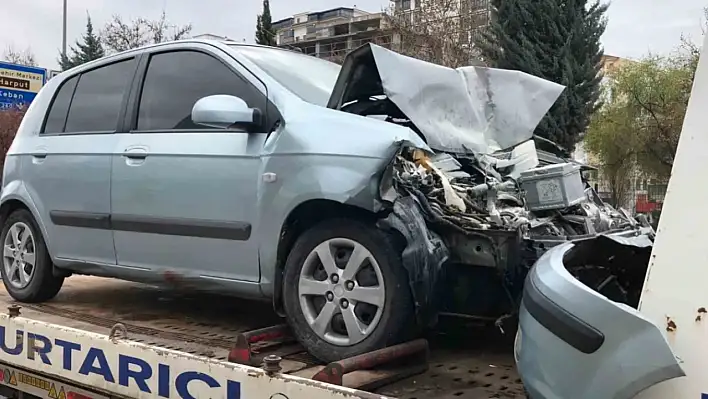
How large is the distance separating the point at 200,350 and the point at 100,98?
6.30ft

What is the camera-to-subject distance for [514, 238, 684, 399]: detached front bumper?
1.50 meters

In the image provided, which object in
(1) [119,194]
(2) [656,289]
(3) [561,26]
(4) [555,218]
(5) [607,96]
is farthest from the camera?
(5) [607,96]

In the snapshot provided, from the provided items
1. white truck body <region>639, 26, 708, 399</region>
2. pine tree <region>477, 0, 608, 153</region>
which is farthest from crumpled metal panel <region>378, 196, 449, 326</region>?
pine tree <region>477, 0, 608, 153</region>

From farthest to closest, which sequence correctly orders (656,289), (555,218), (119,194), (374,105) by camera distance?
(119,194) < (374,105) < (555,218) < (656,289)

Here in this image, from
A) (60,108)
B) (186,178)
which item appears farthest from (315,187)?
(60,108)

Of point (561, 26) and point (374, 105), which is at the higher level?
point (561, 26)

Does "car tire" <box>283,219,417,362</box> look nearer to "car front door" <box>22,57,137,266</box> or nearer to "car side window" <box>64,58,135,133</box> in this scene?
"car front door" <box>22,57,137,266</box>

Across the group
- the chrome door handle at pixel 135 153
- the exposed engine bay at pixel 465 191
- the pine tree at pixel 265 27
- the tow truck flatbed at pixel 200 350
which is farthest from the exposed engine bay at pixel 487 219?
the pine tree at pixel 265 27

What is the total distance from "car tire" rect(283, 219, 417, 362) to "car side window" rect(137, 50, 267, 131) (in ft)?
2.94

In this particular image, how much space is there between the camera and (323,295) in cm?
324

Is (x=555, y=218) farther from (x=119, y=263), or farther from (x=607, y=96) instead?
(x=607, y=96)

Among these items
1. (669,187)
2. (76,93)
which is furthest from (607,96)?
(669,187)

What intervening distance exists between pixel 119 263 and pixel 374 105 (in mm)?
1670

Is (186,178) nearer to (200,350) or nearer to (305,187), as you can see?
(305,187)
